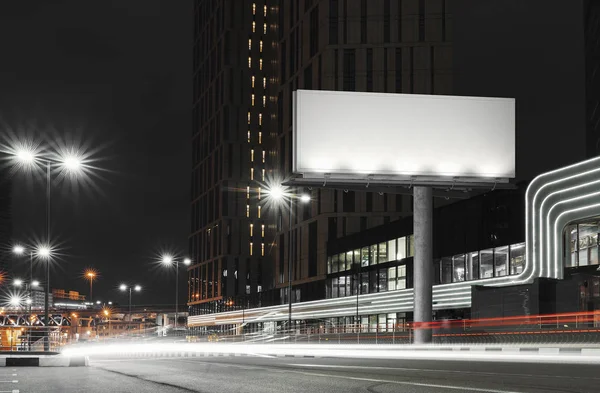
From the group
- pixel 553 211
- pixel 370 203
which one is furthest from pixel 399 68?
pixel 553 211

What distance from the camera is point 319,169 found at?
140ft

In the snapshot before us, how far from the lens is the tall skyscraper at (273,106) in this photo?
85.6 meters

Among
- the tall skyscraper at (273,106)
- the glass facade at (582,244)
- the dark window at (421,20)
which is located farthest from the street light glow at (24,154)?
the dark window at (421,20)

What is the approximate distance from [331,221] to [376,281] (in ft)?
50.2

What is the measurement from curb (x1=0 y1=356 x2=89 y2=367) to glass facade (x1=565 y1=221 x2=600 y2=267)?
2816 centimetres

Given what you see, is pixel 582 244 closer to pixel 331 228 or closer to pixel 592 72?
pixel 331 228

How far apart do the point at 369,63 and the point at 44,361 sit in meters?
67.8

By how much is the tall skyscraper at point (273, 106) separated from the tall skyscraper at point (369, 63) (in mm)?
110

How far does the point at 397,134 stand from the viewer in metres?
43.3

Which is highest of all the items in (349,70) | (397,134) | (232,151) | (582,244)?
(232,151)

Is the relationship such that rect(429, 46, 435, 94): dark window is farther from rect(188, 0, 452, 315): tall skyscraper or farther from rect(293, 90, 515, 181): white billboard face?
rect(293, 90, 515, 181): white billboard face

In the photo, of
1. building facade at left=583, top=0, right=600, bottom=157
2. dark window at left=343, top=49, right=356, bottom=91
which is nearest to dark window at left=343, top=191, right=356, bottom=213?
dark window at left=343, top=49, right=356, bottom=91

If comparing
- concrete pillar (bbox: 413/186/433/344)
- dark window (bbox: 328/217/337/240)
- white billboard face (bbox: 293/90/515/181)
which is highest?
white billboard face (bbox: 293/90/515/181)

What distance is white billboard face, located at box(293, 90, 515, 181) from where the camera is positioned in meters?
42.8
